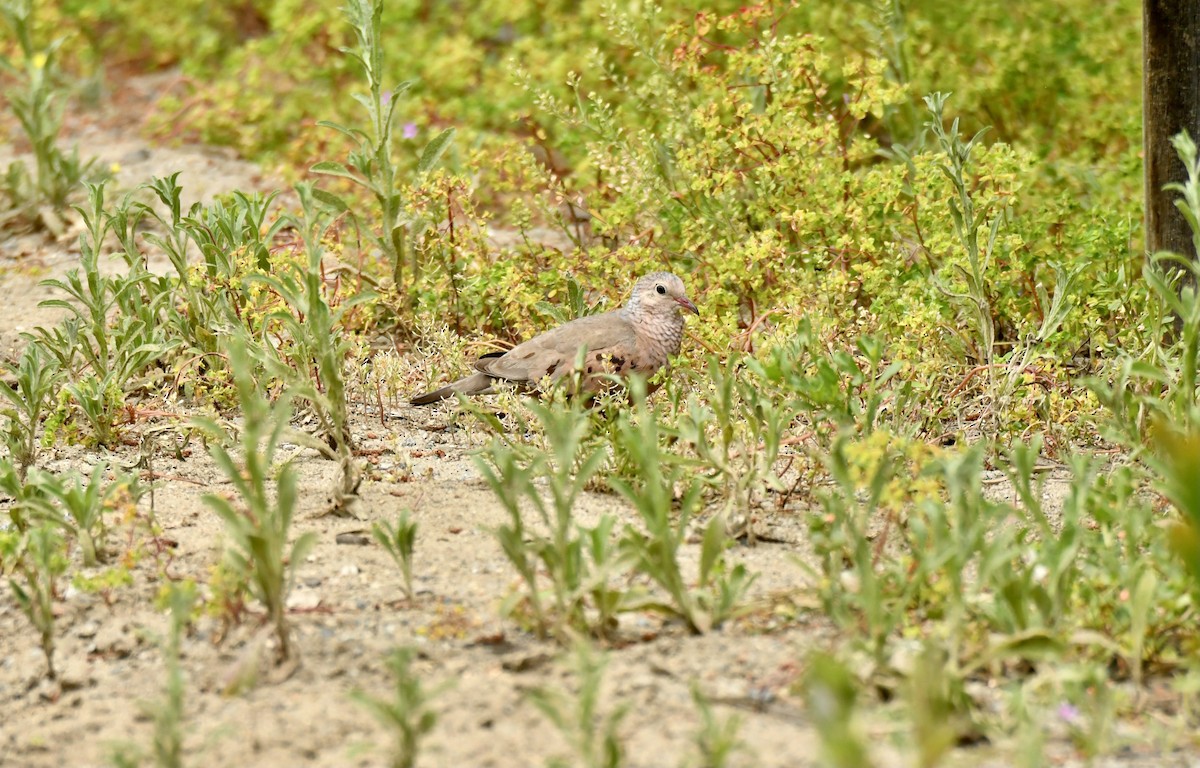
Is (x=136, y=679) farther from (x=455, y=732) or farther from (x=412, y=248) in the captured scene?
(x=412, y=248)

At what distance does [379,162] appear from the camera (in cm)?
537

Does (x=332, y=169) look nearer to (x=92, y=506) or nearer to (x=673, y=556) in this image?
(x=92, y=506)

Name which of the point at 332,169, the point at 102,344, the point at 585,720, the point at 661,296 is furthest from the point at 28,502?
the point at 661,296

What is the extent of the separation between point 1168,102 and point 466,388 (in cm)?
260

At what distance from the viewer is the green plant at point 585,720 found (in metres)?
2.64

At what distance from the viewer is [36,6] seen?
395 inches

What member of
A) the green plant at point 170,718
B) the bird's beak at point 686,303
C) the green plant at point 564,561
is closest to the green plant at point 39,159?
the bird's beak at point 686,303

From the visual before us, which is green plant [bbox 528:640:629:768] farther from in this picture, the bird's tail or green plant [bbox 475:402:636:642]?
the bird's tail

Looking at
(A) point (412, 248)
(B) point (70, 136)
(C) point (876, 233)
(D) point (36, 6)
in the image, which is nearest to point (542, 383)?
(A) point (412, 248)

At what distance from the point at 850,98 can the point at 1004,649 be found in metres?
3.18

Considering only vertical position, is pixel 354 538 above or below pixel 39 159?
below

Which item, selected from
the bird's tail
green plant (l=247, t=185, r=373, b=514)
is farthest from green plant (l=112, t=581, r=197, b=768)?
the bird's tail

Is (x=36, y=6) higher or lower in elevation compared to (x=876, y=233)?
higher

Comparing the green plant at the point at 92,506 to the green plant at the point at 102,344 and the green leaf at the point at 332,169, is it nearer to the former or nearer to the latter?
the green plant at the point at 102,344
